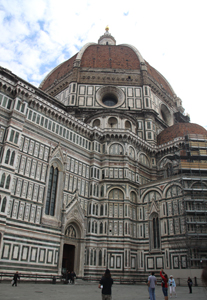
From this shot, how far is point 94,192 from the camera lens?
97.2ft

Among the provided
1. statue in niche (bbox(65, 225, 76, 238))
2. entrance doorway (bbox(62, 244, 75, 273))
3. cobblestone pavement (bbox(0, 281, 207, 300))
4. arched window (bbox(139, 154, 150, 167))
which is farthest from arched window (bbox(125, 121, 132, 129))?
cobblestone pavement (bbox(0, 281, 207, 300))

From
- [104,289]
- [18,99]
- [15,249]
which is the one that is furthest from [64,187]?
[104,289]

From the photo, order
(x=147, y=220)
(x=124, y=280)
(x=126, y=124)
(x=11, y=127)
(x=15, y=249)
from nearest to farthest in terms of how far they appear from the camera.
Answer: (x=15, y=249) < (x=11, y=127) < (x=124, y=280) < (x=147, y=220) < (x=126, y=124)

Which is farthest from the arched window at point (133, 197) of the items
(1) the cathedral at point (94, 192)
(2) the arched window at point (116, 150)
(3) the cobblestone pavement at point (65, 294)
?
(3) the cobblestone pavement at point (65, 294)

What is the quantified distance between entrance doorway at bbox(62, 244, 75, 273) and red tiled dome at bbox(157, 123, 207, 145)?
1906 centimetres

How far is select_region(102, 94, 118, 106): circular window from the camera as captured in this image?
42.1 meters

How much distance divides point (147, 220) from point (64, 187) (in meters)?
9.83

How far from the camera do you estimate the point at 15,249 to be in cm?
2100

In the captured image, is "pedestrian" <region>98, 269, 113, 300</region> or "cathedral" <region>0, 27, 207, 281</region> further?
"cathedral" <region>0, 27, 207, 281</region>

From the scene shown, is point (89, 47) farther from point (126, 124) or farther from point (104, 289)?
point (104, 289)

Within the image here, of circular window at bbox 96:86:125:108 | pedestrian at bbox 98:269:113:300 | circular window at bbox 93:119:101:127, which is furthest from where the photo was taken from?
circular window at bbox 96:86:125:108

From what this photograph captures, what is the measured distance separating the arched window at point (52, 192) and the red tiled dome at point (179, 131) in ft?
56.8

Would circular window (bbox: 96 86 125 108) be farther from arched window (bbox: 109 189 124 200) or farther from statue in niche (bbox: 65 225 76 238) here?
statue in niche (bbox: 65 225 76 238)

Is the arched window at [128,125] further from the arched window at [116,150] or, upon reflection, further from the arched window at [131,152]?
the arched window at [116,150]
